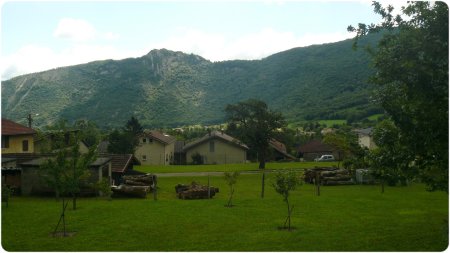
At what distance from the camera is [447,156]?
11773mm

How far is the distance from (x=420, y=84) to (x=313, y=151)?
257 feet

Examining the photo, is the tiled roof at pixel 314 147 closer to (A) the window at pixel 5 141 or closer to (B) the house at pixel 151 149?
(B) the house at pixel 151 149

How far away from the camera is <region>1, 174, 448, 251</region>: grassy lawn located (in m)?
15.3

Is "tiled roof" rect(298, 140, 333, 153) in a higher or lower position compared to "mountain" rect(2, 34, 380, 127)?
lower

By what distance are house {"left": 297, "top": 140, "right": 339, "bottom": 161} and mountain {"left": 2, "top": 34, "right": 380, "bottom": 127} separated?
39.4 m

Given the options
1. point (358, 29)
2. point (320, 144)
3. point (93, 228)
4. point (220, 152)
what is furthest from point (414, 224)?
point (320, 144)

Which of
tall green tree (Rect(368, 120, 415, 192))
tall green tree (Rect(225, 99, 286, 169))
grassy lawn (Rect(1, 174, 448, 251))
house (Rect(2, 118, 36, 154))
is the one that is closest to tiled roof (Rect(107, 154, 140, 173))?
grassy lawn (Rect(1, 174, 448, 251))

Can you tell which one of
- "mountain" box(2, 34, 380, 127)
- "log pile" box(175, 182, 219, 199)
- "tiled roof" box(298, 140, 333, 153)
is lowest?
"log pile" box(175, 182, 219, 199)

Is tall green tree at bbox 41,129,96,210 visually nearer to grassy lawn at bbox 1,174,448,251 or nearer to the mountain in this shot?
grassy lawn at bbox 1,174,448,251

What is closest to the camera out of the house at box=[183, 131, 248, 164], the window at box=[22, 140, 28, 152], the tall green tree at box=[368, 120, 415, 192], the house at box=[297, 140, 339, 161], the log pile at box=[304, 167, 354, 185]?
the tall green tree at box=[368, 120, 415, 192]

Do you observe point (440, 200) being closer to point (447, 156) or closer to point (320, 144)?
point (447, 156)

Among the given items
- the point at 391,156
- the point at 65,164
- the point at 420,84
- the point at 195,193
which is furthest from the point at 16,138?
the point at 420,84

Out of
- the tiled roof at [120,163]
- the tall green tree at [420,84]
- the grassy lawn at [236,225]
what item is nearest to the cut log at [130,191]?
the grassy lawn at [236,225]

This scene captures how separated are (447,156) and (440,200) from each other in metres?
16.5
